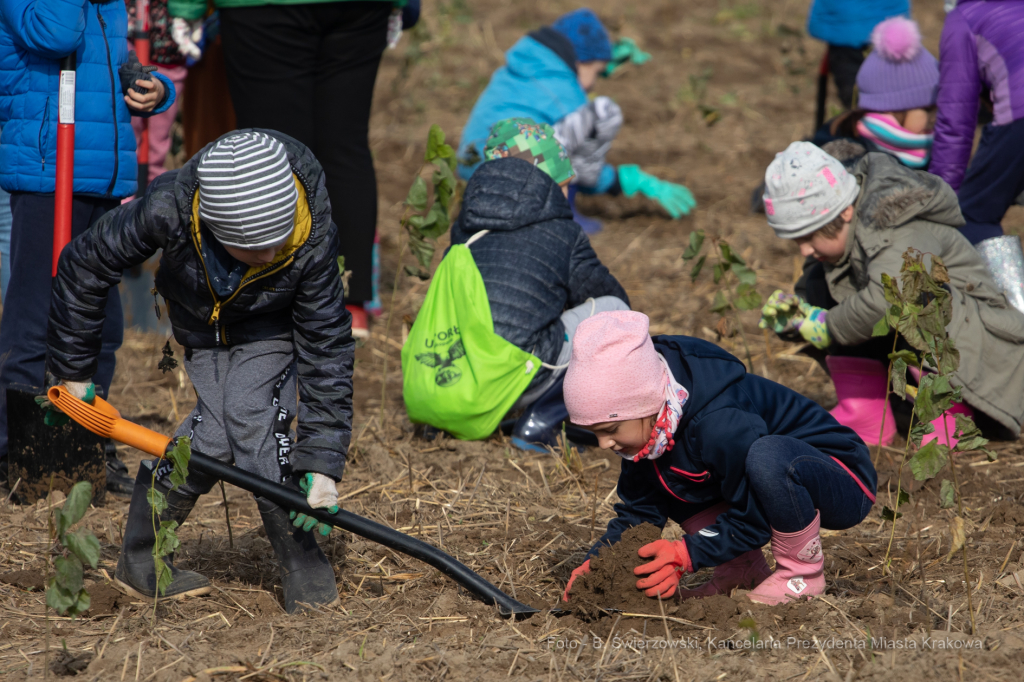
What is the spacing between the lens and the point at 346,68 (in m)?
4.09

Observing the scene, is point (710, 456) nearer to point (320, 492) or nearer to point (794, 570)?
point (794, 570)

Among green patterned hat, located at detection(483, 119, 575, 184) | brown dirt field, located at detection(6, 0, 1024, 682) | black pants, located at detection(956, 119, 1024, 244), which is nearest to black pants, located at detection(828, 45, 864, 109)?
brown dirt field, located at detection(6, 0, 1024, 682)

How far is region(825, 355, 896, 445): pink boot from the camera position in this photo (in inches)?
151

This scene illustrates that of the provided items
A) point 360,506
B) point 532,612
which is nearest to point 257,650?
point 532,612

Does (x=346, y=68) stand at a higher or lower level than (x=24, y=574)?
higher

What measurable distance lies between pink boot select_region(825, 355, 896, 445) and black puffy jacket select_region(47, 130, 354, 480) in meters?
2.05

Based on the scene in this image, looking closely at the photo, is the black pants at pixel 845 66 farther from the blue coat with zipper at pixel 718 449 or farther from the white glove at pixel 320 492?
the white glove at pixel 320 492

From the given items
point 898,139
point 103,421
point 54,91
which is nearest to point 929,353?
point 103,421

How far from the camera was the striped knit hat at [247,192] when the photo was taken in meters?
2.29

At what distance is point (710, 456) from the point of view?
2441 mm

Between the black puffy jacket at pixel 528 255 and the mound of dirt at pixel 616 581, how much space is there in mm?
1328

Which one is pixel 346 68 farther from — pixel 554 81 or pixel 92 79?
pixel 554 81

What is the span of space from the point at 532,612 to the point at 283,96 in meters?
2.31

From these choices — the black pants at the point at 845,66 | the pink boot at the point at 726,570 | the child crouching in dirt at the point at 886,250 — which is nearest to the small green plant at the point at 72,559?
the pink boot at the point at 726,570
